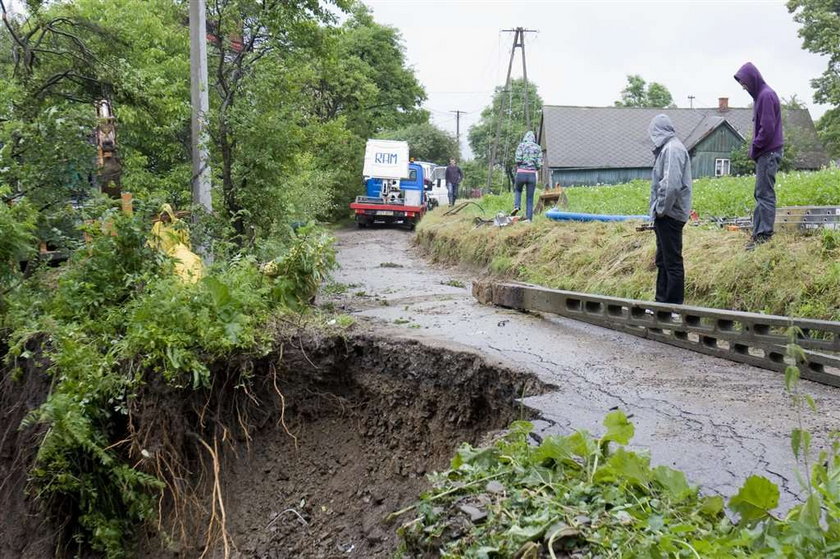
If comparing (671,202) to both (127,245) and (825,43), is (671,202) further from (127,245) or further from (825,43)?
(825,43)

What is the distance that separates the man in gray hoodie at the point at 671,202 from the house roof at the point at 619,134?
4145cm

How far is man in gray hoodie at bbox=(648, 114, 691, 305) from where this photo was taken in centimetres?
695

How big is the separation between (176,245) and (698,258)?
573 centimetres

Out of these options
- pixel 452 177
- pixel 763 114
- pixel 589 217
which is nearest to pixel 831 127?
pixel 452 177

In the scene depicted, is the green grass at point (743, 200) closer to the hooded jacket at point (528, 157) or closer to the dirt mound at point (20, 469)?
the hooded jacket at point (528, 157)

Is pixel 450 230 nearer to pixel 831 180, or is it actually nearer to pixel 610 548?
pixel 831 180

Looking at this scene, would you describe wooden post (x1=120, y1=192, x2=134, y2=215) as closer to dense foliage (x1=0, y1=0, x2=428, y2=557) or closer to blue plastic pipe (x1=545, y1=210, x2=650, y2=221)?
dense foliage (x1=0, y1=0, x2=428, y2=557)

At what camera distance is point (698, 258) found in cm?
802

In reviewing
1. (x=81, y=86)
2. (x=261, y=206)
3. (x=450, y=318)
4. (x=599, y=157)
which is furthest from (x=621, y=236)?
(x=599, y=157)

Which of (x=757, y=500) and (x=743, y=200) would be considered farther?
(x=743, y=200)

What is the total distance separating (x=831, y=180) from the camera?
12.2 m

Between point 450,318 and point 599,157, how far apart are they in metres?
42.9

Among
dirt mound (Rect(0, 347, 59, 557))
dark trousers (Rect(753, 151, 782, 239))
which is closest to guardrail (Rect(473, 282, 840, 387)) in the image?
dark trousers (Rect(753, 151, 782, 239))

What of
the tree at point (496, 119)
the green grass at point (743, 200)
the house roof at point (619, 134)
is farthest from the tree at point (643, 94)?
the green grass at point (743, 200)
